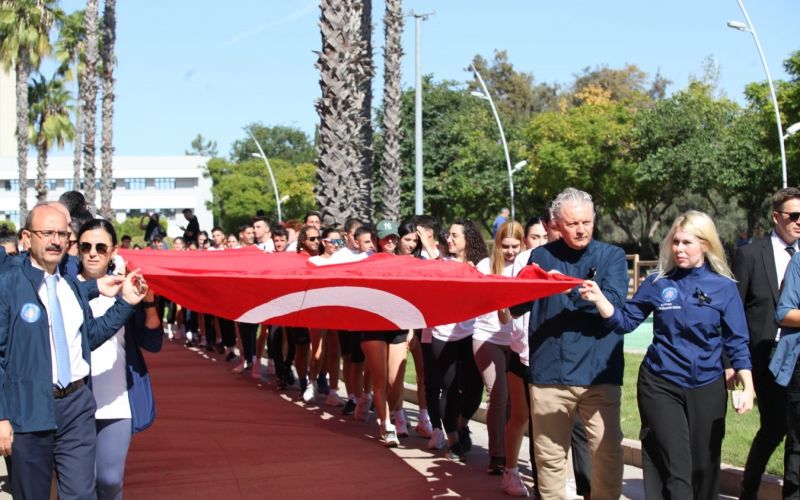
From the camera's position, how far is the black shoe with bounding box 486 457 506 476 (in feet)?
28.1

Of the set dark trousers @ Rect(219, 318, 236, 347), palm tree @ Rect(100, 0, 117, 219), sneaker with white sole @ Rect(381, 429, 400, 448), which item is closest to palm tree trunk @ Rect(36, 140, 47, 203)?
palm tree @ Rect(100, 0, 117, 219)

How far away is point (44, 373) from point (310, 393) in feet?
25.4

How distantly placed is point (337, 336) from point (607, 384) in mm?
6688

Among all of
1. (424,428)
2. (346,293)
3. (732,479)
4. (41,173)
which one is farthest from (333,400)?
(41,173)

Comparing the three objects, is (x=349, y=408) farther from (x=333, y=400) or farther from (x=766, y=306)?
(x=766, y=306)

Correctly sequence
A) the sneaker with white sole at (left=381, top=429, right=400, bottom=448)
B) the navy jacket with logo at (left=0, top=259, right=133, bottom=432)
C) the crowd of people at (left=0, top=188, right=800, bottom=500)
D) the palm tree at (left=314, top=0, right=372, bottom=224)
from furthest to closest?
1. the palm tree at (left=314, top=0, right=372, bottom=224)
2. the sneaker with white sole at (left=381, top=429, right=400, bottom=448)
3. the crowd of people at (left=0, top=188, right=800, bottom=500)
4. the navy jacket with logo at (left=0, top=259, right=133, bottom=432)

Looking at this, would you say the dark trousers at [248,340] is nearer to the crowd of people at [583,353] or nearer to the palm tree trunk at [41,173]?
the crowd of people at [583,353]

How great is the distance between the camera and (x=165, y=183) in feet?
392

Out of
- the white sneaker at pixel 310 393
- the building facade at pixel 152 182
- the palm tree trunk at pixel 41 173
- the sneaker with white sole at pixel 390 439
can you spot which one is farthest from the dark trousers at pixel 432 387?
→ the building facade at pixel 152 182

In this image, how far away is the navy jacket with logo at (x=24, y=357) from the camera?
16.5 feet

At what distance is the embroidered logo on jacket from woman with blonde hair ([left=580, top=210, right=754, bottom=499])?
2.75 metres

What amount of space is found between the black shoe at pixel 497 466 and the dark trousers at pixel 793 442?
2704 mm

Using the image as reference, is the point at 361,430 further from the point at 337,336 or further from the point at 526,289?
the point at 526,289

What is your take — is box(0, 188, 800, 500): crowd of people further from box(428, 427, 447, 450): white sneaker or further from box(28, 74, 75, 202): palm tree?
box(28, 74, 75, 202): palm tree
